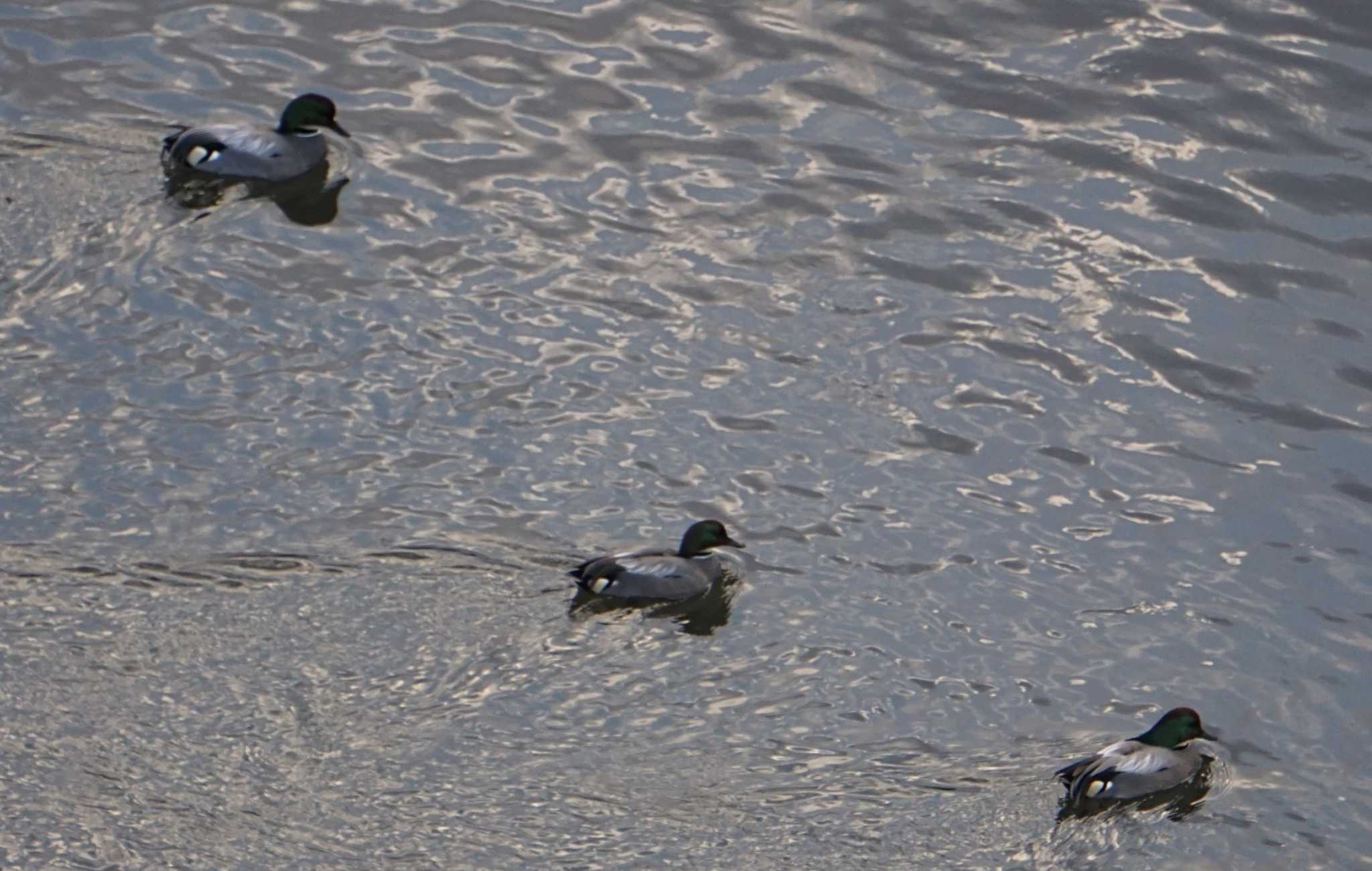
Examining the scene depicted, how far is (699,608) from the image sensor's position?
1191 cm

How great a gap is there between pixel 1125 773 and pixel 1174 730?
45 cm

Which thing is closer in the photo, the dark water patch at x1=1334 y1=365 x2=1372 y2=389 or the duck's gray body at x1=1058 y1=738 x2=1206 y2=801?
the duck's gray body at x1=1058 y1=738 x2=1206 y2=801

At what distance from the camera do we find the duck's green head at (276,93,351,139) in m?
15.6

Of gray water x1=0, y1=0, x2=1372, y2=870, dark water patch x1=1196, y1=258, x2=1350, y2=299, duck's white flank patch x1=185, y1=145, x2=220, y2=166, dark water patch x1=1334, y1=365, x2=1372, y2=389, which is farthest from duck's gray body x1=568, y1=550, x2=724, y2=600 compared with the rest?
duck's white flank patch x1=185, y1=145, x2=220, y2=166

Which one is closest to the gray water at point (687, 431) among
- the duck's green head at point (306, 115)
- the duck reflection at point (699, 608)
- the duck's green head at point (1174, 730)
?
the duck reflection at point (699, 608)

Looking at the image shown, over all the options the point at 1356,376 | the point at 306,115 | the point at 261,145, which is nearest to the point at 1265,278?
the point at 1356,376

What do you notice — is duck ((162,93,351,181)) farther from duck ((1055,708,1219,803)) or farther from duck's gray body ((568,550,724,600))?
duck ((1055,708,1219,803))

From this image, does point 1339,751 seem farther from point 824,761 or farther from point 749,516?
point 749,516

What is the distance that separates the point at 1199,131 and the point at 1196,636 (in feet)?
19.7

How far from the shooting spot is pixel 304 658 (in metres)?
10.9

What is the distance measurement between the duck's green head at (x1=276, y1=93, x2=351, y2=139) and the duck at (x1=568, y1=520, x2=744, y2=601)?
528cm

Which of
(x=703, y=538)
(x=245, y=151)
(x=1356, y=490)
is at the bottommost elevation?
(x=703, y=538)

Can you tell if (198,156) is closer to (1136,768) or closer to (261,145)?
(261,145)

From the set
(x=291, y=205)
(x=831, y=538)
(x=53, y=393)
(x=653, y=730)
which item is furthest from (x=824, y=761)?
(x=291, y=205)
